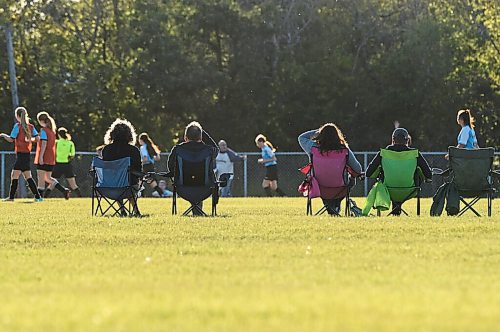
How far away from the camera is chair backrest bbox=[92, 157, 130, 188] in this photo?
19469mm

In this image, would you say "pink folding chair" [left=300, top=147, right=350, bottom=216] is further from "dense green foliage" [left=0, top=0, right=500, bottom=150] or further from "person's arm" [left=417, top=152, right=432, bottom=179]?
"dense green foliage" [left=0, top=0, right=500, bottom=150]

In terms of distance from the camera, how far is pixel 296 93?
54250 mm

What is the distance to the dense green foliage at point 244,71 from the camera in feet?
170

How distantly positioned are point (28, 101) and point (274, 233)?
37.6 meters

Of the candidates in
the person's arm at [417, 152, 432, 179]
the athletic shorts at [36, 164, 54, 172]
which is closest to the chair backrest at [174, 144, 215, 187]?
the person's arm at [417, 152, 432, 179]

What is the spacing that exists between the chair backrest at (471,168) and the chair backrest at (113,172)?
477 cm

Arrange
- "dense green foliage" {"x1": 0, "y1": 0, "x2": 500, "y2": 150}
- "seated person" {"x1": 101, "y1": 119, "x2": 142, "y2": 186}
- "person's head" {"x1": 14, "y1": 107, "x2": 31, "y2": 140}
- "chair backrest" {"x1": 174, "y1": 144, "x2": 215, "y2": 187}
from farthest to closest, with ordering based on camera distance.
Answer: "dense green foliage" {"x1": 0, "y1": 0, "x2": 500, "y2": 150}
"person's head" {"x1": 14, "y1": 107, "x2": 31, "y2": 140}
"seated person" {"x1": 101, "y1": 119, "x2": 142, "y2": 186}
"chair backrest" {"x1": 174, "y1": 144, "x2": 215, "y2": 187}

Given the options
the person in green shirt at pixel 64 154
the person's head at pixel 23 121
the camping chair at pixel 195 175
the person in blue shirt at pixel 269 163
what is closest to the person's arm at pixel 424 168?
the camping chair at pixel 195 175

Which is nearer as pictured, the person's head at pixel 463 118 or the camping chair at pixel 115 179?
the camping chair at pixel 115 179

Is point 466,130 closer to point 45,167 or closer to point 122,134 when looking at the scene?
point 122,134

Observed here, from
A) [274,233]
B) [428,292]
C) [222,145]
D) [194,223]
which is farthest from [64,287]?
[222,145]

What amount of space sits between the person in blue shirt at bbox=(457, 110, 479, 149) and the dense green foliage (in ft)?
88.2

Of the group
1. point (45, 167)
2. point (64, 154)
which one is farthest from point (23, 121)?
point (64, 154)

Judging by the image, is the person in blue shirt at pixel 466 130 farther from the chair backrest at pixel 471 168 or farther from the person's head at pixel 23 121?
the person's head at pixel 23 121
